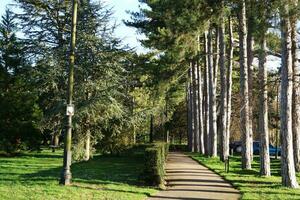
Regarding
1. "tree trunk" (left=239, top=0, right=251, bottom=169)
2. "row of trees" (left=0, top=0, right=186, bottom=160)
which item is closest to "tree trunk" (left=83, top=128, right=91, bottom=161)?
"row of trees" (left=0, top=0, right=186, bottom=160)

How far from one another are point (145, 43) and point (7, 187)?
80.9 ft

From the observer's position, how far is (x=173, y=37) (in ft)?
67.4

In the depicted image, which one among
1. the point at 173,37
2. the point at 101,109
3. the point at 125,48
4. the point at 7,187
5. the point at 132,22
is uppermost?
the point at 132,22

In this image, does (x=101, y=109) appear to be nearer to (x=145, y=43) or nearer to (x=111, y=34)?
(x=111, y=34)

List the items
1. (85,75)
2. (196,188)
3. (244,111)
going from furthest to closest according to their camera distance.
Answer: (85,75) < (244,111) < (196,188)

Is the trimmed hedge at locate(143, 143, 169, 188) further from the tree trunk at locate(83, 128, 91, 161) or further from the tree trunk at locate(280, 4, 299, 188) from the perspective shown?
the tree trunk at locate(83, 128, 91, 161)

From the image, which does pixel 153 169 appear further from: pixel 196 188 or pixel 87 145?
pixel 87 145

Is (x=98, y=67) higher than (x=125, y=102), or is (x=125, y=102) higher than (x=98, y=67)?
(x=98, y=67)

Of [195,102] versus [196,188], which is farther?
[195,102]

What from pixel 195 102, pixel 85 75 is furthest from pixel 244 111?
pixel 195 102

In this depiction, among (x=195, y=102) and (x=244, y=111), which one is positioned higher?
(x=195, y=102)

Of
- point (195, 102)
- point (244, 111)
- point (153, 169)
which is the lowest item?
point (153, 169)

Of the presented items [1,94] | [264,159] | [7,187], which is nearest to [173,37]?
[264,159]

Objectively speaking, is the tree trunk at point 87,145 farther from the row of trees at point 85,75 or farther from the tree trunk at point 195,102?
the tree trunk at point 195,102
